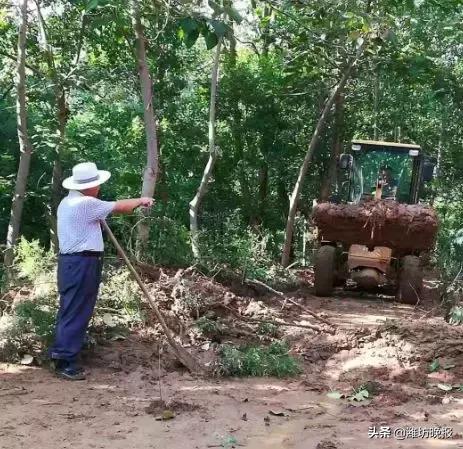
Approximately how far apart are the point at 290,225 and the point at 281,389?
340 inches

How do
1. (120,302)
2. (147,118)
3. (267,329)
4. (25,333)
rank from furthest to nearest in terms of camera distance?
(147,118)
(267,329)
(120,302)
(25,333)

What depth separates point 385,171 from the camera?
10602 millimetres

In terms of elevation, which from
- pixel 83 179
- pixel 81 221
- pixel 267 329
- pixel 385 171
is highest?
pixel 385 171

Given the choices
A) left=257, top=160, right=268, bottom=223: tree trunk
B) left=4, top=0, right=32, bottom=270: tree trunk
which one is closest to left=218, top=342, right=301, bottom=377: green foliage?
left=4, top=0, right=32, bottom=270: tree trunk

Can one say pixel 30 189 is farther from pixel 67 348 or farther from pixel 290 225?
pixel 67 348

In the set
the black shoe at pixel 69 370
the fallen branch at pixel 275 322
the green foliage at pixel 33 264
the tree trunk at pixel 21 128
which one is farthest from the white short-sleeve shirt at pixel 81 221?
the tree trunk at pixel 21 128

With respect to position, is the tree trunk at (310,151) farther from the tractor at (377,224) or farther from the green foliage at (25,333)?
the green foliage at (25,333)

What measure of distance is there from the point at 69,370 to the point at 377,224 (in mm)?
5615

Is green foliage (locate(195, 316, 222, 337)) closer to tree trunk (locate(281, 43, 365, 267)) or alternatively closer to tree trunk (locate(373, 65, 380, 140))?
tree trunk (locate(281, 43, 365, 267))

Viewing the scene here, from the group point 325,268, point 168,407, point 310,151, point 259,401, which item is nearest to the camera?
point 168,407

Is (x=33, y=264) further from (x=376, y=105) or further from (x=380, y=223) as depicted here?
(x=376, y=105)

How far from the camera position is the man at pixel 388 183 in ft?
34.7

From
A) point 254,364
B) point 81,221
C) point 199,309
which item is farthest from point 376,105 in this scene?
point 81,221

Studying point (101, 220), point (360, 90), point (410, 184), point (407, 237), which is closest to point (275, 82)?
point (360, 90)
